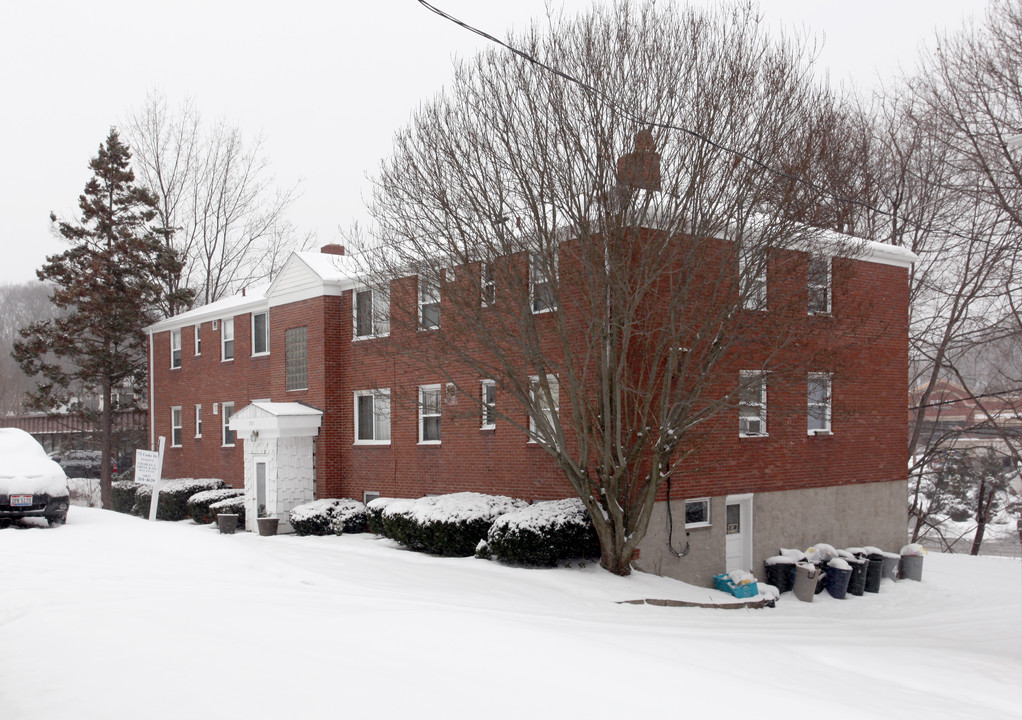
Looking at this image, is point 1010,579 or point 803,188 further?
point 1010,579

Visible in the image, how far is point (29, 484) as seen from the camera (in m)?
16.6

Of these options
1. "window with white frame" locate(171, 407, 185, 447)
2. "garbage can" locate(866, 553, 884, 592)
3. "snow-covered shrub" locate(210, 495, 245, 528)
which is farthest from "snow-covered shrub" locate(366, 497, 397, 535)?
"window with white frame" locate(171, 407, 185, 447)

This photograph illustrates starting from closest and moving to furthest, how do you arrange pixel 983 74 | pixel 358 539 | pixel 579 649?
pixel 579 649 < pixel 358 539 < pixel 983 74

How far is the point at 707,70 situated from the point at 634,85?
3.99ft

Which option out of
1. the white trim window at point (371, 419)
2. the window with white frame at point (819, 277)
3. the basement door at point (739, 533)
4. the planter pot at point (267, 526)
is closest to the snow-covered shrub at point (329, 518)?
the planter pot at point (267, 526)

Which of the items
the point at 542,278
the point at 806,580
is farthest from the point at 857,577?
the point at 542,278

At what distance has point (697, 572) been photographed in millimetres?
17688

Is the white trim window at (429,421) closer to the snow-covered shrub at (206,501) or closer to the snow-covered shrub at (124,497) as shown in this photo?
the snow-covered shrub at (206,501)

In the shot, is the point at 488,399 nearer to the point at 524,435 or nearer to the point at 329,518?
the point at 524,435

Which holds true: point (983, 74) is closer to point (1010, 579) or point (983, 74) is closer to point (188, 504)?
point (1010, 579)

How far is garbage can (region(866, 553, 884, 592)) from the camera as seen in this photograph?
64.4 feet

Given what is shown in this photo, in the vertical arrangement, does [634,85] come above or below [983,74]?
below

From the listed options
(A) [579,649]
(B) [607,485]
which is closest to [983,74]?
(B) [607,485]

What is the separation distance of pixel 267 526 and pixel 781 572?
1254 cm
